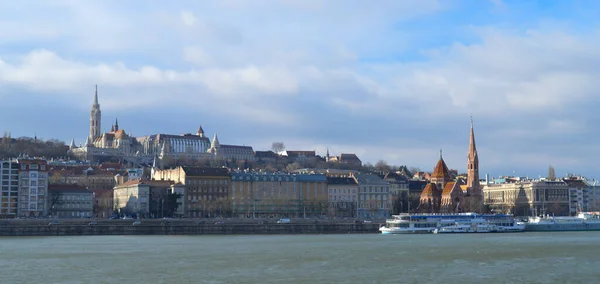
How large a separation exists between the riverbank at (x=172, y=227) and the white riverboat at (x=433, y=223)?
3626 millimetres

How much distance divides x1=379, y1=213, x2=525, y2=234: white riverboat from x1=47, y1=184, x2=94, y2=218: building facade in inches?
1442

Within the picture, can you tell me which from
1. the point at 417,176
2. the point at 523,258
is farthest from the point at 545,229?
the point at 417,176

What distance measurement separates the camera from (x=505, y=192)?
146125 millimetres

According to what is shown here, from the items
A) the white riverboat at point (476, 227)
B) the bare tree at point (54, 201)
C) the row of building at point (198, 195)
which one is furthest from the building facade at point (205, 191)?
the white riverboat at point (476, 227)

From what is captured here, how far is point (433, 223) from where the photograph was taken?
279 ft

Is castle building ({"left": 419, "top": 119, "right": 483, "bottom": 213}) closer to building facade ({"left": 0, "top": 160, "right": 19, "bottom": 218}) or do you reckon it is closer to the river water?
building facade ({"left": 0, "top": 160, "right": 19, "bottom": 218})

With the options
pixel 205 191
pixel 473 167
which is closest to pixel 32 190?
pixel 205 191

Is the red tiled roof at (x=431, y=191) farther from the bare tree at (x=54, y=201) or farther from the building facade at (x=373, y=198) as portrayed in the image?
the bare tree at (x=54, y=201)

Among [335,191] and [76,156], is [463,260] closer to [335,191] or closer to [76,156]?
[335,191]

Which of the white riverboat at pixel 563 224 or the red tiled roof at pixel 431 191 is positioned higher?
the red tiled roof at pixel 431 191

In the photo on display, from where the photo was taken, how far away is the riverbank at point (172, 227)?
77.5 meters

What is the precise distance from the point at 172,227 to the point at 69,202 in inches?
1015

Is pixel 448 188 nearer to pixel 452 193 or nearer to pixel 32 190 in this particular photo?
pixel 452 193

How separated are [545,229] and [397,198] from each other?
38.8 meters
